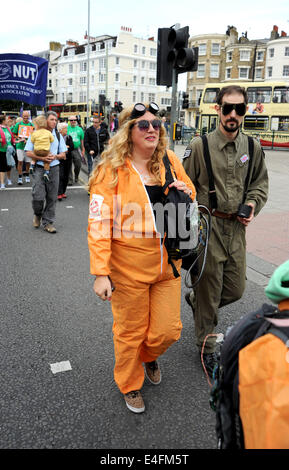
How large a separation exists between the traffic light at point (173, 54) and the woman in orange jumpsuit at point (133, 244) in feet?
19.5

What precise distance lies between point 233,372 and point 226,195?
5.83 feet

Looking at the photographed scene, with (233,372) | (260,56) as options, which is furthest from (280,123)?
(260,56)

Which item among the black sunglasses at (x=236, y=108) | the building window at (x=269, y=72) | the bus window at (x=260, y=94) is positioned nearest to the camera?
the black sunglasses at (x=236, y=108)

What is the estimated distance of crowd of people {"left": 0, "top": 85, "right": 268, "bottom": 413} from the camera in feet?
7.81

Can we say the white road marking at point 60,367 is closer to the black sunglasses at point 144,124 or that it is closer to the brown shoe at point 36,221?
the black sunglasses at point 144,124

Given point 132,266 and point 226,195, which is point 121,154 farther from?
point 226,195

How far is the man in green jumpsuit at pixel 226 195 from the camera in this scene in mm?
2879

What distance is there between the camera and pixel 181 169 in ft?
8.79

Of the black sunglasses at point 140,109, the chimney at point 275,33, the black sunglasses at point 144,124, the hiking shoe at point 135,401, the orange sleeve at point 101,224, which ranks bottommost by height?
the hiking shoe at point 135,401

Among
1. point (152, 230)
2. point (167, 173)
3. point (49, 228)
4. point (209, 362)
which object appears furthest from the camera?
point (49, 228)

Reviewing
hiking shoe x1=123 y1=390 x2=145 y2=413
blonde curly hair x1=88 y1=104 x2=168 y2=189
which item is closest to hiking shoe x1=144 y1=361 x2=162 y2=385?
hiking shoe x1=123 y1=390 x2=145 y2=413

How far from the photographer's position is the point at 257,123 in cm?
2783

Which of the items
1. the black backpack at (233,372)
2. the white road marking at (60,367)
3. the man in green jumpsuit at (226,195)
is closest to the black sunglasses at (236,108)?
the man in green jumpsuit at (226,195)

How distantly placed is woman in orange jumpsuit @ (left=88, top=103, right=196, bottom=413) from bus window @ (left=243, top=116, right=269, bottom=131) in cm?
2708
